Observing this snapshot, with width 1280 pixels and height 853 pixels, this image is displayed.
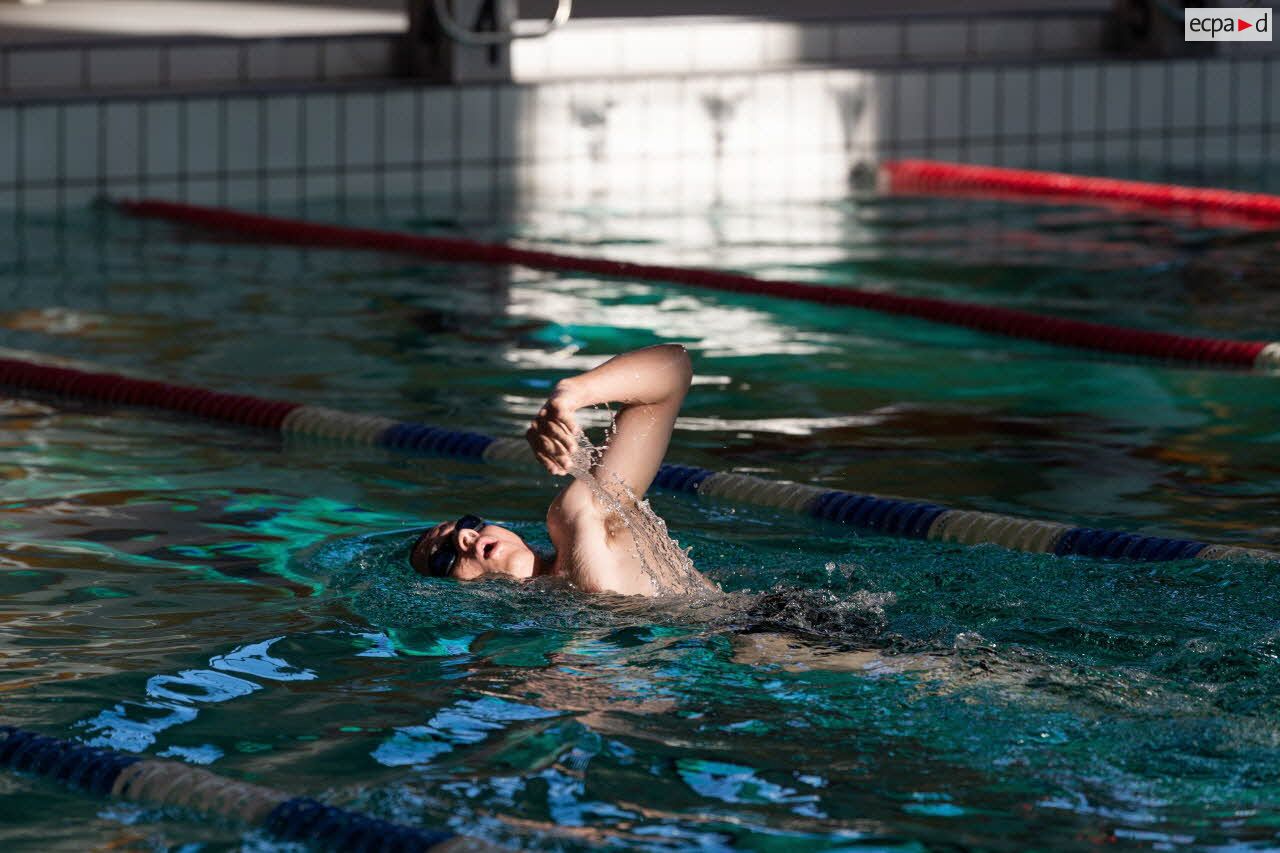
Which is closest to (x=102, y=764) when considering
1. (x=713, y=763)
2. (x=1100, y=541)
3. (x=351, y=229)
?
(x=713, y=763)

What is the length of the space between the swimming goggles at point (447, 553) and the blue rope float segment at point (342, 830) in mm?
1199

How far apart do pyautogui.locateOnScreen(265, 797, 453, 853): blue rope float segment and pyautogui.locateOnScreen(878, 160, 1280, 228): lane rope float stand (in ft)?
27.5

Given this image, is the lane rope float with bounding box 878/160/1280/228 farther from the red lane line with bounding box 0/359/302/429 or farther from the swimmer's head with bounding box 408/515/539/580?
the swimmer's head with bounding box 408/515/539/580

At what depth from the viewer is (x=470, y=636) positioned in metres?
3.98

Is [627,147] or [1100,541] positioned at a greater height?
[627,147]

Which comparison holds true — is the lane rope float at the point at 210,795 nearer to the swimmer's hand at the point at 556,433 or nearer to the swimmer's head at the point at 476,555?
the swimmer's hand at the point at 556,433

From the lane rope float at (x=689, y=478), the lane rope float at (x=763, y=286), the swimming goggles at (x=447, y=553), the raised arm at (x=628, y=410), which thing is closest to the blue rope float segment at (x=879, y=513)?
the lane rope float at (x=689, y=478)

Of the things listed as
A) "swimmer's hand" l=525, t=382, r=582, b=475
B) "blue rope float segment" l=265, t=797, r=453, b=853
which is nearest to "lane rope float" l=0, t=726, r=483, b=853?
"blue rope float segment" l=265, t=797, r=453, b=853

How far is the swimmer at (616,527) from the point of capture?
3.93 m

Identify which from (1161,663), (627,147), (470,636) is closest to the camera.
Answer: (1161,663)

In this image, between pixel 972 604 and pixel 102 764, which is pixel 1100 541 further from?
pixel 102 764

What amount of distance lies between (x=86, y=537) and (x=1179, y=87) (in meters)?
9.69

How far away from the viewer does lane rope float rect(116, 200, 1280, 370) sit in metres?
6.99

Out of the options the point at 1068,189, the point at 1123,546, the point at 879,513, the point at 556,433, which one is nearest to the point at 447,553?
the point at 556,433
